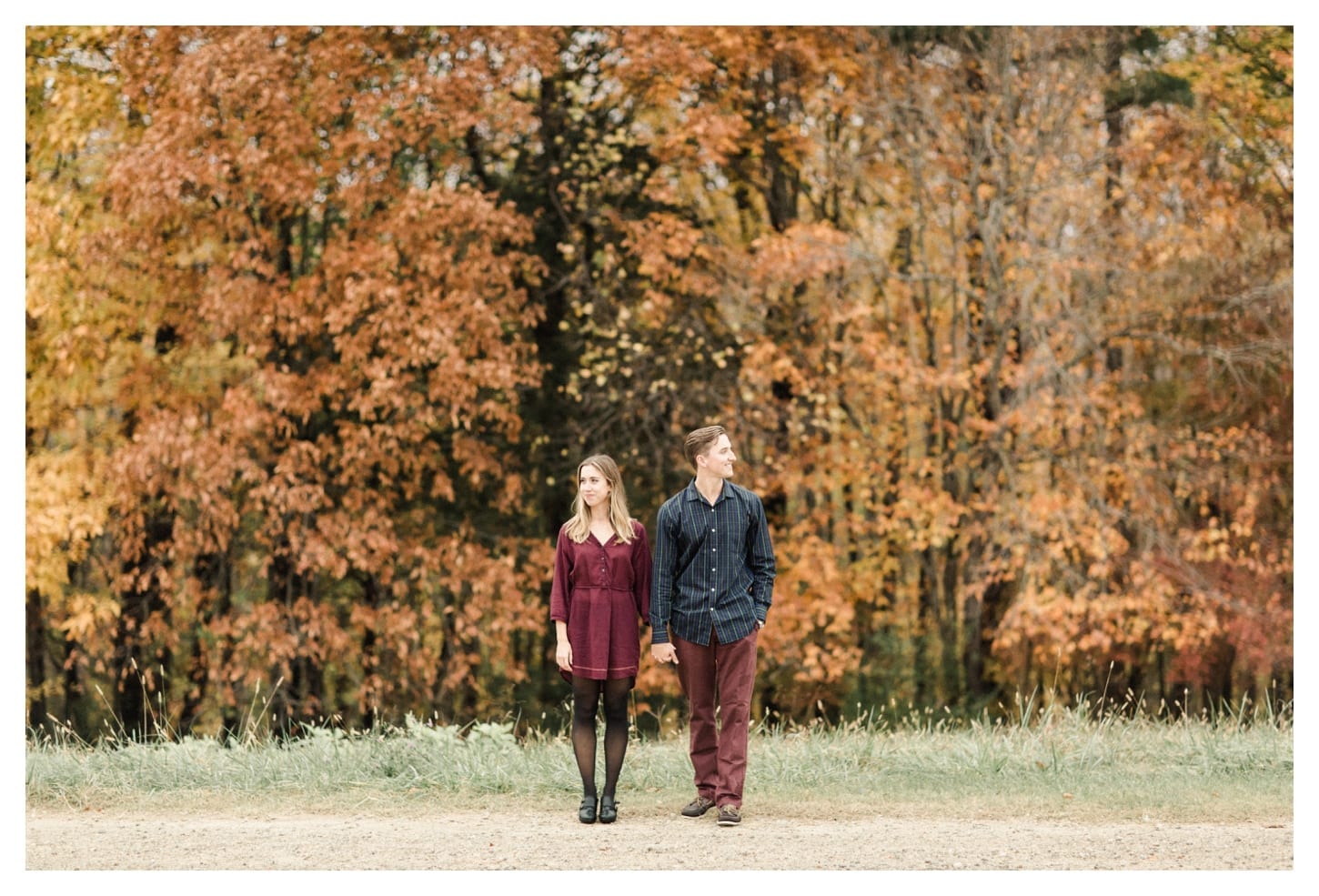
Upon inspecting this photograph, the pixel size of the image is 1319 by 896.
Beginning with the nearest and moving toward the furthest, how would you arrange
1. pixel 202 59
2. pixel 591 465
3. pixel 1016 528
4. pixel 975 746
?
pixel 591 465 → pixel 975 746 → pixel 202 59 → pixel 1016 528

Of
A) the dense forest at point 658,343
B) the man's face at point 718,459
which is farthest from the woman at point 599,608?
the dense forest at point 658,343

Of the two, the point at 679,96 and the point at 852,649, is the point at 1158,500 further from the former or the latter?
the point at 679,96

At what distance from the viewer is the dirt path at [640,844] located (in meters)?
5.52

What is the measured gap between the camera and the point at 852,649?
12812 millimetres

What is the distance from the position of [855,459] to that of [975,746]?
227 inches

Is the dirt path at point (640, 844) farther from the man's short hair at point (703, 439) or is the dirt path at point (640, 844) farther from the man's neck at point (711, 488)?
the man's short hair at point (703, 439)

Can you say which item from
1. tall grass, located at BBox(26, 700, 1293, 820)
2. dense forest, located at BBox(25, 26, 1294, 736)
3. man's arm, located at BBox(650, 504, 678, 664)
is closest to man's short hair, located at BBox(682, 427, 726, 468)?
man's arm, located at BBox(650, 504, 678, 664)

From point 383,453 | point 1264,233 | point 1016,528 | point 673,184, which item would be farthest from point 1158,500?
point 383,453

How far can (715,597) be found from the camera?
601 centimetres

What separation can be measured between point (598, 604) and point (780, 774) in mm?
1845

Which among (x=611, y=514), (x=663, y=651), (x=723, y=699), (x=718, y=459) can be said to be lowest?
(x=723, y=699)

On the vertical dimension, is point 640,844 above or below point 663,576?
below

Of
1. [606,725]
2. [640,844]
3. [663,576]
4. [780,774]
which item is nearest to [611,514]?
[663,576]

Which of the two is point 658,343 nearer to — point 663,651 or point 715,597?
point 715,597
